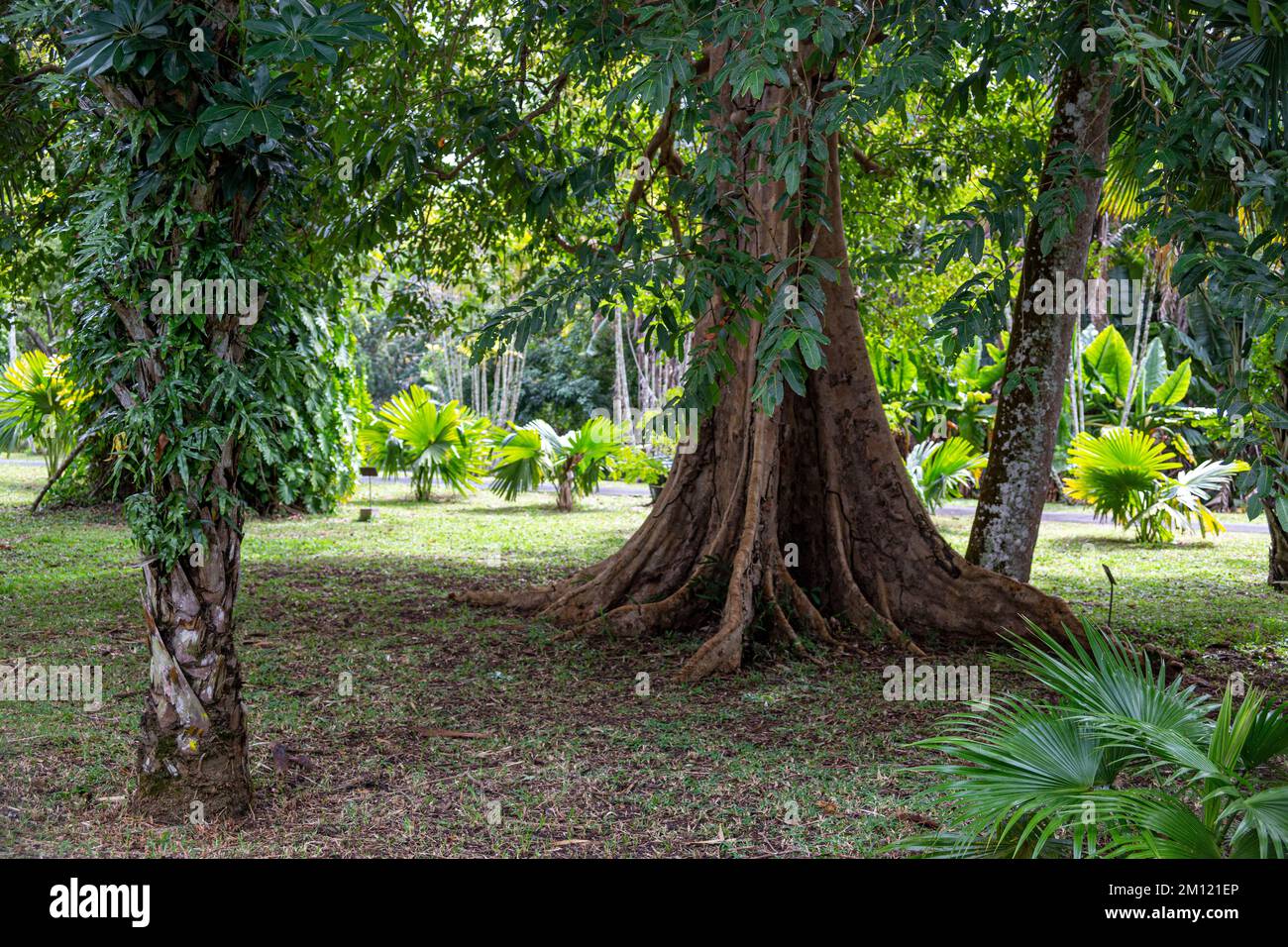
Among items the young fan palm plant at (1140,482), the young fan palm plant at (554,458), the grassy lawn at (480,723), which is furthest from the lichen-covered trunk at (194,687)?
the young fan palm plant at (554,458)

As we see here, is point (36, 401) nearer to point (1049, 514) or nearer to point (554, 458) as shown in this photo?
point (554, 458)

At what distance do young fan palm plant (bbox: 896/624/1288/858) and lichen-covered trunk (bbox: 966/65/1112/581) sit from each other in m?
3.88

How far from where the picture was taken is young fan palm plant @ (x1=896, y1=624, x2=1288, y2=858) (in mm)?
2785

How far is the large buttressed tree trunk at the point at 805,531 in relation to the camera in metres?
6.77

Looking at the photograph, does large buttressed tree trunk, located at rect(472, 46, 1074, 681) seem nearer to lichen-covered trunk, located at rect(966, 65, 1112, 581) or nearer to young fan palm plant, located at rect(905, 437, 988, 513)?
lichen-covered trunk, located at rect(966, 65, 1112, 581)

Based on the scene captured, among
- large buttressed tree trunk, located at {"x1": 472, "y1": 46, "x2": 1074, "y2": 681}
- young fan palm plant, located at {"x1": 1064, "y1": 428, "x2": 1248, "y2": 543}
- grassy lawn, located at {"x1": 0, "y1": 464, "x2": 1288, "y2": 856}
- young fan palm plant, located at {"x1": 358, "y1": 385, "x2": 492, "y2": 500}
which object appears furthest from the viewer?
young fan palm plant, located at {"x1": 358, "y1": 385, "x2": 492, "y2": 500}

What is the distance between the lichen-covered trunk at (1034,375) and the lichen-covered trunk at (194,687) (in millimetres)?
5204

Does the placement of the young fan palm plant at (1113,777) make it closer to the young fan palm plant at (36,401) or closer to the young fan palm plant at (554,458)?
the young fan palm plant at (554,458)

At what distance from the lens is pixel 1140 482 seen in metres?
11.9

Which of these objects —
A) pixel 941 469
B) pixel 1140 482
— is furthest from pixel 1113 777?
pixel 941 469

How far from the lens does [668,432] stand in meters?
6.31

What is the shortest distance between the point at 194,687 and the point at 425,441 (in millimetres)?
12071

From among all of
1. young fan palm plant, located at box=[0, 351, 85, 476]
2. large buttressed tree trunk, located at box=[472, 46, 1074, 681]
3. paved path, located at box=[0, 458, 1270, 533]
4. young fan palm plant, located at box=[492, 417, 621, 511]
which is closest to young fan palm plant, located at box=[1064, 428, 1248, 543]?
paved path, located at box=[0, 458, 1270, 533]

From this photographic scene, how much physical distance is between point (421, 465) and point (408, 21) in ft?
32.2
